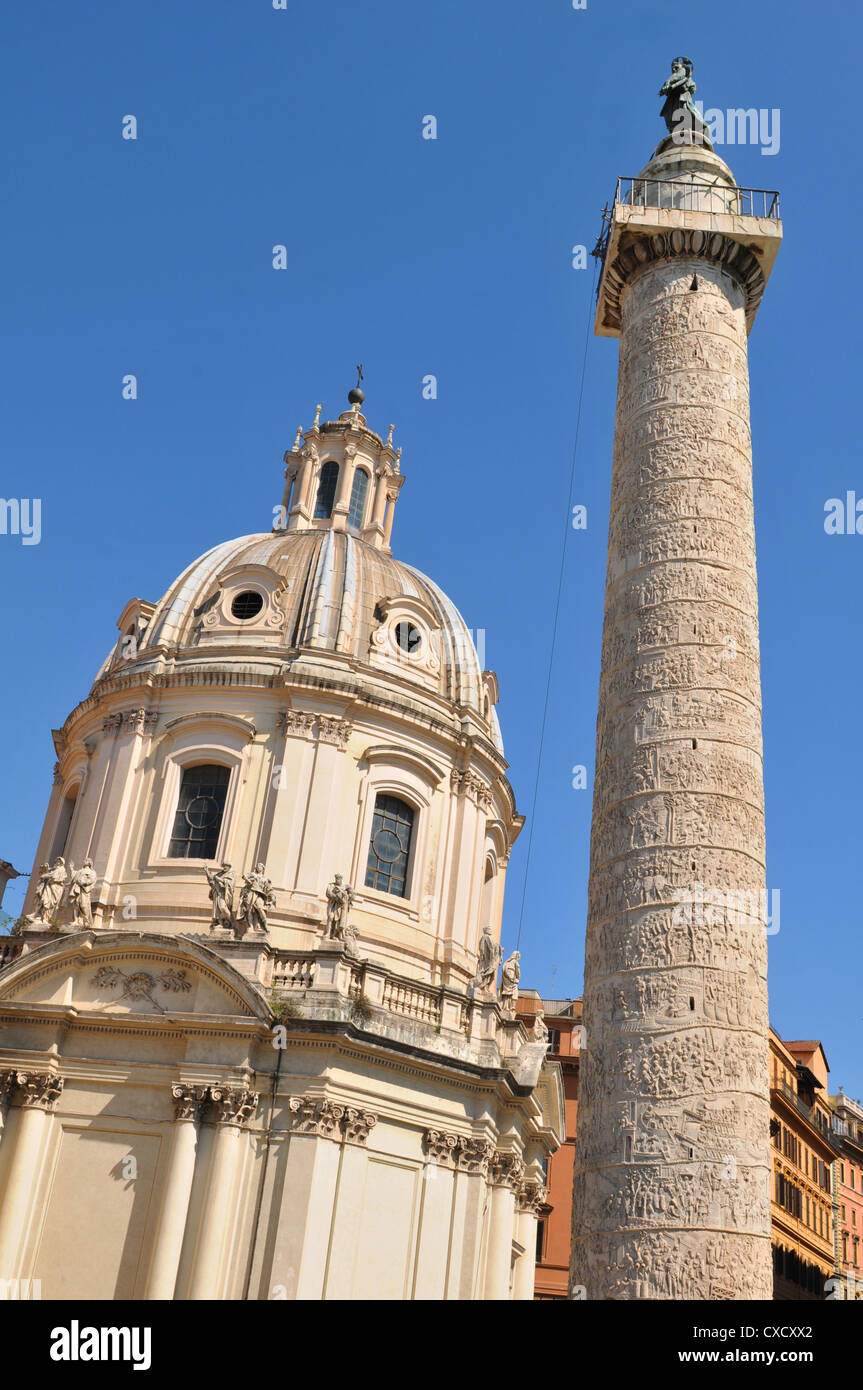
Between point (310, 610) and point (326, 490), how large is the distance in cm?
771

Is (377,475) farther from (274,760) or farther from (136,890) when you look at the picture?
(136,890)

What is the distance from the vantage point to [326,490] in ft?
122

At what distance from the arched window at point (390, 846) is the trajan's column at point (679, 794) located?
44.5 feet

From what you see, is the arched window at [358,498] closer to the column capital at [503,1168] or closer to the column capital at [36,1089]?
the column capital at [503,1168]

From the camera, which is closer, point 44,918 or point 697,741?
point 697,741

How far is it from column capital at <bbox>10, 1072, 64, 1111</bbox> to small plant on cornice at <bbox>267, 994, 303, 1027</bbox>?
4.04 meters

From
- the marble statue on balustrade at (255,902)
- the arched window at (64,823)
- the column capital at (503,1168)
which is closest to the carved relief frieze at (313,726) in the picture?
the marble statue on balustrade at (255,902)

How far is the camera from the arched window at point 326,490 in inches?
1454

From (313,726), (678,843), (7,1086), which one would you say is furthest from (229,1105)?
(678,843)

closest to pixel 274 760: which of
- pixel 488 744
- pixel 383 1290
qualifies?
pixel 488 744

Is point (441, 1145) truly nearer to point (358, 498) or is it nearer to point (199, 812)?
point (199, 812)

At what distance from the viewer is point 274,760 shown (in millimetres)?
28156
